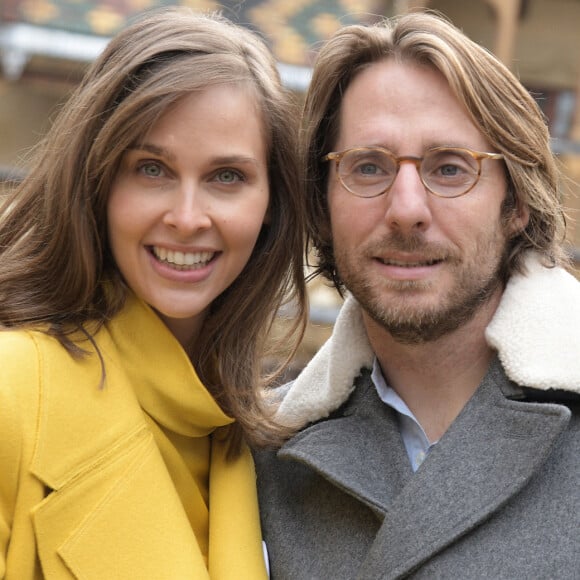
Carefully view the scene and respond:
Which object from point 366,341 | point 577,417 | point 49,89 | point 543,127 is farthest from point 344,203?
point 49,89

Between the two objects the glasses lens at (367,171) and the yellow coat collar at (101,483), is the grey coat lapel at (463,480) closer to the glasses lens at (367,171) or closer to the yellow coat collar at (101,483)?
the yellow coat collar at (101,483)

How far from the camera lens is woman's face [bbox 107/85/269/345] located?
2564 millimetres

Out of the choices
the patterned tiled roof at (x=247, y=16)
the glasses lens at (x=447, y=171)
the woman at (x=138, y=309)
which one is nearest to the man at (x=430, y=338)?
the glasses lens at (x=447, y=171)

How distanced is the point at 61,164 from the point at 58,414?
2.13 ft

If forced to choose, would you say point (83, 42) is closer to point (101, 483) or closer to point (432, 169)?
point (432, 169)

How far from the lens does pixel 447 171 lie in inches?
112

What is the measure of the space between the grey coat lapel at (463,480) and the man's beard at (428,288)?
0.98 feet

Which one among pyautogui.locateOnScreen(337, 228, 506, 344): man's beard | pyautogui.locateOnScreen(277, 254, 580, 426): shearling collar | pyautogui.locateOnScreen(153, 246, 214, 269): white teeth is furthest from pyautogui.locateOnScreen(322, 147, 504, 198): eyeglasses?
pyautogui.locateOnScreen(153, 246, 214, 269): white teeth

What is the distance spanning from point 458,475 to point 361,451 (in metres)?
0.31

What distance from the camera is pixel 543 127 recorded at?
3.08 metres

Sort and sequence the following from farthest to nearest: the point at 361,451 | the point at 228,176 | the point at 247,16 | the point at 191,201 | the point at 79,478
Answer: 1. the point at 247,16
2. the point at 361,451
3. the point at 228,176
4. the point at 191,201
5. the point at 79,478

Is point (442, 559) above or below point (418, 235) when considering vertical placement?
below

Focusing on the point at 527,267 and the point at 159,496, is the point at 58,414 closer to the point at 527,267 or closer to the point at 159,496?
the point at 159,496

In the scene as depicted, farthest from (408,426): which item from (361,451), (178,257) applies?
(178,257)
